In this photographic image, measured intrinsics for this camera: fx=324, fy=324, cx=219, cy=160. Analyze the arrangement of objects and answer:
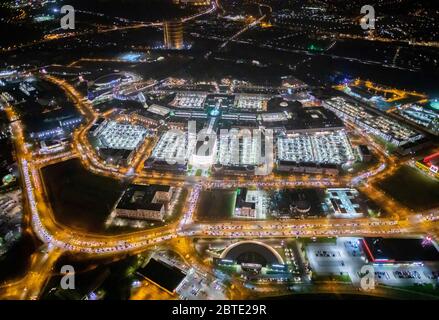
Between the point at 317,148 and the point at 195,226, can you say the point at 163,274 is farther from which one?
the point at 317,148

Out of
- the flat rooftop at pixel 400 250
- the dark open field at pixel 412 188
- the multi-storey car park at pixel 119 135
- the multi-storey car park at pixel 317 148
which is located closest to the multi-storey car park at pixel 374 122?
the multi-storey car park at pixel 317 148

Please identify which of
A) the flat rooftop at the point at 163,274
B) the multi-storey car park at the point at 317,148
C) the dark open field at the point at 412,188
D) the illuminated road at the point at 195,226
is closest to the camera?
the flat rooftop at the point at 163,274

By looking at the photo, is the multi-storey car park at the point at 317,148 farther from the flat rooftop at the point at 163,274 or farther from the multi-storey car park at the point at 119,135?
the flat rooftop at the point at 163,274

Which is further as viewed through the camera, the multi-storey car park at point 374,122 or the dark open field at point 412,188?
the multi-storey car park at point 374,122

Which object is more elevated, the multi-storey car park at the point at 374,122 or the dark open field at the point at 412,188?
the multi-storey car park at the point at 374,122

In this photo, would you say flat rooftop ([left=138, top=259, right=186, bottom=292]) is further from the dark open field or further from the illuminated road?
the dark open field

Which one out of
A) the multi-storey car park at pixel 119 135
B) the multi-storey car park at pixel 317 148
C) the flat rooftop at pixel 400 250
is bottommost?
the flat rooftop at pixel 400 250

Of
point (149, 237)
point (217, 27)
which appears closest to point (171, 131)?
point (149, 237)

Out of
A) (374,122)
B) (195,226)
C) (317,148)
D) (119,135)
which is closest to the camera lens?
(195,226)

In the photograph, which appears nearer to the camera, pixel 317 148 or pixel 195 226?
pixel 195 226

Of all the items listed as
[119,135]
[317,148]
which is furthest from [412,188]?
[119,135]

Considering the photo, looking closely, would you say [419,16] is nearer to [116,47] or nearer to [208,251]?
[116,47]
